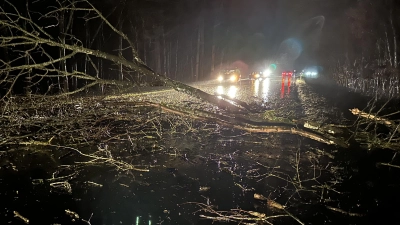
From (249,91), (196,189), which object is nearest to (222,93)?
(249,91)

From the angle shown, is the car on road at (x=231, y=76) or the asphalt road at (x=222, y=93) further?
the car on road at (x=231, y=76)

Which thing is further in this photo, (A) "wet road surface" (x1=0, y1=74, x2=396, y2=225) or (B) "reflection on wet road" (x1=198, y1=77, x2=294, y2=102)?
(B) "reflection on wet road" (x1=198, y1=77, x2=294, y2=102)

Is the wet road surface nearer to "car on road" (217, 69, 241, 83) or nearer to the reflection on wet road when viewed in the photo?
the reflection on wet road

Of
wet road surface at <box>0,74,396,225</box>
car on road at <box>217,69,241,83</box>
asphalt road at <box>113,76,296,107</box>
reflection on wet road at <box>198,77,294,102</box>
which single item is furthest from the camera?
car on road at <box>217,69,241,83</box>

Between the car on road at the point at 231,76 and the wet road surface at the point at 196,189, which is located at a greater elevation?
the car on road at the point at 231,76

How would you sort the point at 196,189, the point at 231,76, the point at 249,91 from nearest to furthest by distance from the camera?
Result: the point at 196,189, the point at 249,91, the point at 231,76

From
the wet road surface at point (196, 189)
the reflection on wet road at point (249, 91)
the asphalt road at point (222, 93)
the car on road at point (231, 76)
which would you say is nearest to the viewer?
the wet road surface at point (196, 189)

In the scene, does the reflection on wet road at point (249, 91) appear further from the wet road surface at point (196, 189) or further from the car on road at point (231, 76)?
the wet road surface at point (196, 189)

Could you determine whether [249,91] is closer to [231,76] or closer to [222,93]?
[222,93]

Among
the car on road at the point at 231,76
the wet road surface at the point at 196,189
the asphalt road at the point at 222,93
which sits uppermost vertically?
the car on road at the point at 231,76

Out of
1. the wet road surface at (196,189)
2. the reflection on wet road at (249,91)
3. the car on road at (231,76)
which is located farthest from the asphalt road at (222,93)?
the wet road surface at (196,189)

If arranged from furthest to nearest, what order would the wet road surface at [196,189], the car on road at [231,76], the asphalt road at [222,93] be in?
the car on road at [231,76], the asphalt road at [222,93], the wet road surface at [196,189]

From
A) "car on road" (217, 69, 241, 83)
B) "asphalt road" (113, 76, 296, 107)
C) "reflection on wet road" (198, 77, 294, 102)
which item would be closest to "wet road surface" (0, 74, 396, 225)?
"reflection on wet road" (198, 77, 294, 102)

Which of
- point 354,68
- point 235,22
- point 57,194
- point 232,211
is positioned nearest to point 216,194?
point 232,211
